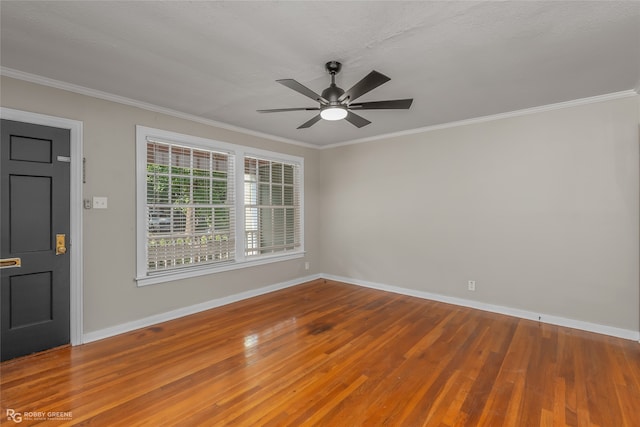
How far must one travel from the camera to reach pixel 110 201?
10.8 ft

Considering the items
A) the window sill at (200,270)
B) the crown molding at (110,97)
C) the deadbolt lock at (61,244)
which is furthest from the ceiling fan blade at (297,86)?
the window sill at (200,270)

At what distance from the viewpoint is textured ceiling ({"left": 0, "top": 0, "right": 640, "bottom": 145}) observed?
188 centimetres

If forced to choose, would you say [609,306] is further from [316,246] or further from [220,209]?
[220,209]

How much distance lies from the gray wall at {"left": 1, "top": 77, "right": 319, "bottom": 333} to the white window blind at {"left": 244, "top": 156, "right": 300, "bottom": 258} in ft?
3.90

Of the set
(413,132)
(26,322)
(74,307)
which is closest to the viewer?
(26,322)

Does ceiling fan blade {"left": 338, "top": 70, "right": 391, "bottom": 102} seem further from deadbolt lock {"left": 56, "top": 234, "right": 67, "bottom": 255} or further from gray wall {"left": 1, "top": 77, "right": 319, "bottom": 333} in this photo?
deadbolt lock {"left": 56, "top": 234, "right": 67, "bottom": 255}

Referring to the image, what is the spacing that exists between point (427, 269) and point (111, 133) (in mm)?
4555

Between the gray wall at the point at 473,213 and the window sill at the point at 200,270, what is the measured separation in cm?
10

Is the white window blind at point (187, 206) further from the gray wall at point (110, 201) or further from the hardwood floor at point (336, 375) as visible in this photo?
the hardwood floor at point (336, 375)

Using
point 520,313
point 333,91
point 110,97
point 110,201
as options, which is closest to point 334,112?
point 333,91

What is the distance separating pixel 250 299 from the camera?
15.0ft

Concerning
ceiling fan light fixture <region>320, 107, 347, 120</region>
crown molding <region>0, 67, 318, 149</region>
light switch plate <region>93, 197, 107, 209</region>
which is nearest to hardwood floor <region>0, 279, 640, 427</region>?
light switch plate <region>93, 197, 107, 209</region>

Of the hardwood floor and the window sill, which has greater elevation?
the window sill

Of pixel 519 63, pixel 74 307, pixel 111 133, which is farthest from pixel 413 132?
pixel 74 307
